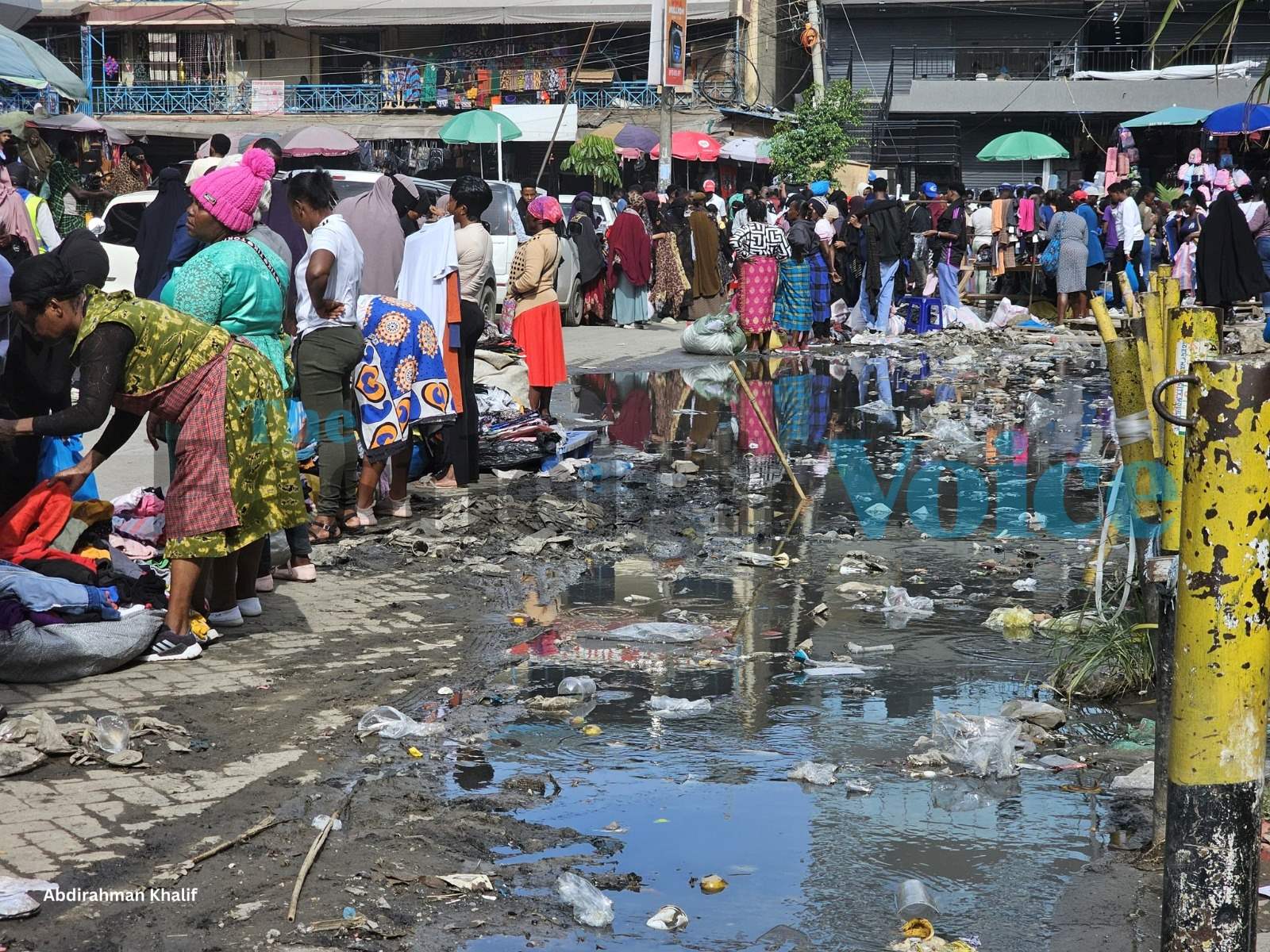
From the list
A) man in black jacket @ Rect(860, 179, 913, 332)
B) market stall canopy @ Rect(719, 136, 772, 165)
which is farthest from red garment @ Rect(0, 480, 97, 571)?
market stall canopy @ Rect(719, 136, 772, 165)

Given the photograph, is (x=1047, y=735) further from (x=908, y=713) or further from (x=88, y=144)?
(x=88, y=144)

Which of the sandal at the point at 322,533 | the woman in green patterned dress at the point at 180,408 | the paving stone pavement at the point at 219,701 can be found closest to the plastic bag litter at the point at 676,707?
the paving stone pavement at the point at 219,701

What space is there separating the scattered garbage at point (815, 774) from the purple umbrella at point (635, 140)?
96.0 feet

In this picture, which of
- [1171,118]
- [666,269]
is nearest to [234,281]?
[666,269]

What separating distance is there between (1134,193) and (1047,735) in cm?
2177

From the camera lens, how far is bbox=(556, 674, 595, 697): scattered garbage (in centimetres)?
536

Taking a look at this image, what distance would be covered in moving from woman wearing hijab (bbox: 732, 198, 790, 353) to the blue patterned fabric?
9316 millimetres

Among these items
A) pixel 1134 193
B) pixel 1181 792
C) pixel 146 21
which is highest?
pixel 146 21

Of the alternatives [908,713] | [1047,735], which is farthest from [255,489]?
[1047,735]

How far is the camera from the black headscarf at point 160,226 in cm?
1027

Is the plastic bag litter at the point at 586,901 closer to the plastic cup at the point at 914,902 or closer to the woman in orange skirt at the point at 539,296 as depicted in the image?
the plastic cup at the point at 914,902

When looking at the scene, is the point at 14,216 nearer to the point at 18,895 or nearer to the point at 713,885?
the point at 18,895

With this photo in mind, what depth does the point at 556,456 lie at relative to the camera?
32.8 feet

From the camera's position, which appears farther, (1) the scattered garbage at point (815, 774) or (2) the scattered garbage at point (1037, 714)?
(2) the scattered garbage at point (1037, 714)
